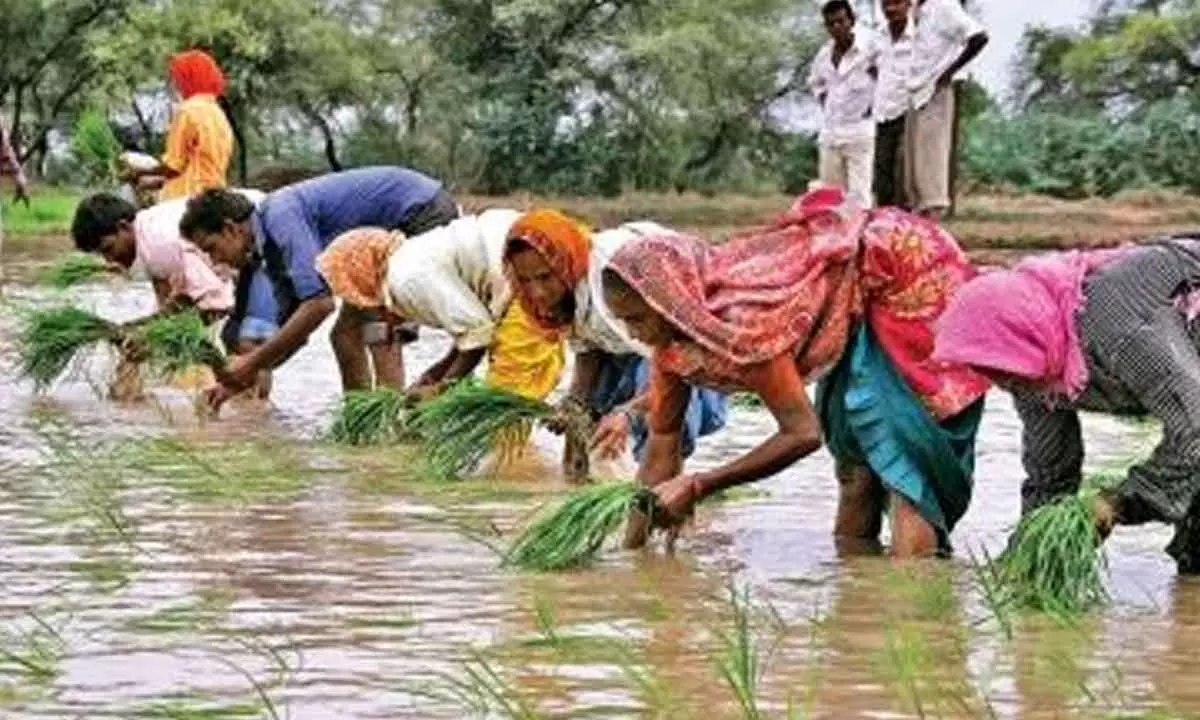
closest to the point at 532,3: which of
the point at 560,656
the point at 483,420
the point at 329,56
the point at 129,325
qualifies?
the point at 329,56

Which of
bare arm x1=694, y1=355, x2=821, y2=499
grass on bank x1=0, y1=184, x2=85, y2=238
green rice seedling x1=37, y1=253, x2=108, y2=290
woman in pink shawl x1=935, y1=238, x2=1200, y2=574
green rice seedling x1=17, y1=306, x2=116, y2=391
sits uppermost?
woman in pink shawl x1=935, y1=238, x2=1200, y2=574

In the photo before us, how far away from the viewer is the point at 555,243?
678 cm

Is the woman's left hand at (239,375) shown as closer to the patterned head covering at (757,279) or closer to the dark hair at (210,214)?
the dark hair at (210,214)

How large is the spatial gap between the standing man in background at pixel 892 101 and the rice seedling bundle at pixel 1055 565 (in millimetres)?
6264

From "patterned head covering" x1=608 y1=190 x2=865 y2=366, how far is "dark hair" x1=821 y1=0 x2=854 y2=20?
21.1ft

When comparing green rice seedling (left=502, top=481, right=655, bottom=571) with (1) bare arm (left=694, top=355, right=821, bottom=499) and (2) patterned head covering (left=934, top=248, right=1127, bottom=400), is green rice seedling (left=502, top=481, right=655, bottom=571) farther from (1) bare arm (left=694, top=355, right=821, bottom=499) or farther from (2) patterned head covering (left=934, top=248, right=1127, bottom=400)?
(2) patterned head covering (left=934, top=248, right=1127, bottom=400)

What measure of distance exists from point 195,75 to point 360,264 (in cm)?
411

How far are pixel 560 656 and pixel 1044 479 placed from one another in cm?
165

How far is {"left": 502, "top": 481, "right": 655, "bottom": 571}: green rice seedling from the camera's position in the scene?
5805 millimetres

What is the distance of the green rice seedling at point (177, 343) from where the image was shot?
10.1 m

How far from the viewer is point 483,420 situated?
756 centimetres

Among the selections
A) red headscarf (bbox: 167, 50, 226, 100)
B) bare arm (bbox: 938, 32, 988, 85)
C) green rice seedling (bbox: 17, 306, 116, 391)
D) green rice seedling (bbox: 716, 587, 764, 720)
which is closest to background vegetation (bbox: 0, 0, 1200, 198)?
red headscarf (bbox: 167, 50, 226, 100)

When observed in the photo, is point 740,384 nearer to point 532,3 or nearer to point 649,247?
point 649,247

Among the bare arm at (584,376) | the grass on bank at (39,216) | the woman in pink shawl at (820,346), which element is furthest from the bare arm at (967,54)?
the grass on bank at (39,216)
